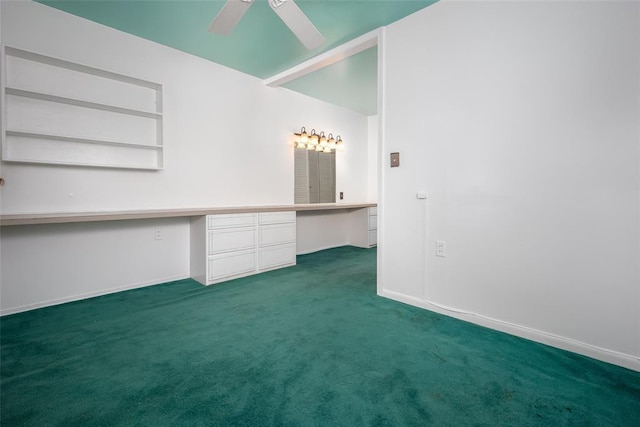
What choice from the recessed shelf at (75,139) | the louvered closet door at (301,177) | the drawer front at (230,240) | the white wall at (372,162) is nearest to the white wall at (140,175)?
the louvered closet door at (301,177)

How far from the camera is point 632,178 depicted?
1580mm

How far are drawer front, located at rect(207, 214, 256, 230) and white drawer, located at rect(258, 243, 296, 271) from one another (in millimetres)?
398

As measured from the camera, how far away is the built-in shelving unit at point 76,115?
2.36m

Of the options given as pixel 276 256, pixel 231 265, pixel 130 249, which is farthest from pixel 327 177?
pixel 130 249

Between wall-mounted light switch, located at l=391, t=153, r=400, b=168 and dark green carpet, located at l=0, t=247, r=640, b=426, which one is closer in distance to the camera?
dark green carpet, located at l=0, t=247, r=640, b=426

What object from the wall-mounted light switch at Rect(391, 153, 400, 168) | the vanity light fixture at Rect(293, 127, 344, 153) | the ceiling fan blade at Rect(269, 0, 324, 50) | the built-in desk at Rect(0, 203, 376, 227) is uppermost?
the ceiling fan blade at Rect(269, 0, 324, 50)

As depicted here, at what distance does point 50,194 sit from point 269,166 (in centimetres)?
239

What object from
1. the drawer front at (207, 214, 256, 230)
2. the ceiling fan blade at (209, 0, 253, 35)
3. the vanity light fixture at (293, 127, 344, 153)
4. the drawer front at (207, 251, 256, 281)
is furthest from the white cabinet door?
the ceiling fan blade at (209, 0, 253, 35)

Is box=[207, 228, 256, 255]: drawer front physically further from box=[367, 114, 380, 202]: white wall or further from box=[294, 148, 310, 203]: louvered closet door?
box=[367, 114, 380, 202]: white wall

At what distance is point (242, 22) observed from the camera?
2609 mm

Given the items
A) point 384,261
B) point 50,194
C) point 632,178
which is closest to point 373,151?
point 384,261

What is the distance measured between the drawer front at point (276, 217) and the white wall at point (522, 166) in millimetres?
1578

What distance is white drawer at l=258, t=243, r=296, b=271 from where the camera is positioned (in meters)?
3.58

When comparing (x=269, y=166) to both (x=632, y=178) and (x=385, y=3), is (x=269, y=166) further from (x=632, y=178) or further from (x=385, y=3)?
(x=632, y=178)
